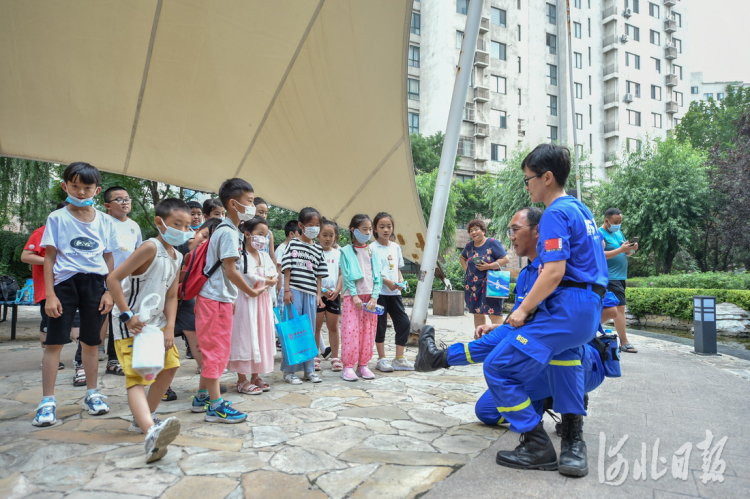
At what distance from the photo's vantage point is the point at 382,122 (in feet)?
22.3

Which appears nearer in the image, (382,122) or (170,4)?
(170,4)

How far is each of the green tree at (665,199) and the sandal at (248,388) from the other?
24576mm

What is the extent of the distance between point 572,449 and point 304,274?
2947mm

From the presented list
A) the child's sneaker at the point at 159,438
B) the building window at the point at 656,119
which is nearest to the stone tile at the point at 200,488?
the child's sneaker at the point at 159,438

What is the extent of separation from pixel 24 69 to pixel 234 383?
416cm

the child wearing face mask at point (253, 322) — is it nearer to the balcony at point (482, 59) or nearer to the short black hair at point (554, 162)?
the short black hair at point (554, 162)

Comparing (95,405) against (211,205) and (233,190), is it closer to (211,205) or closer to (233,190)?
(233,190)

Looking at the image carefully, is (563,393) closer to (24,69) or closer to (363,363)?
(363,363)

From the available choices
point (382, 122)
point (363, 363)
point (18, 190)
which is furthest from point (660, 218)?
point (18, 190)

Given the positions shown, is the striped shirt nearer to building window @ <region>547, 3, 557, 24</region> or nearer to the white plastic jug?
the white plastic jug

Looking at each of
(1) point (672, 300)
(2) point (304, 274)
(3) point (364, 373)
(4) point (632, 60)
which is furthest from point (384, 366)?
(4) point (632, 60)

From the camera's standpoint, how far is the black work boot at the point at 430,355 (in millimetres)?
Result: 3057

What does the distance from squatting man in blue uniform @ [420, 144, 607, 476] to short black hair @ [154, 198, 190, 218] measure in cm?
201

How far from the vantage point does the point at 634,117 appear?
40.6m
